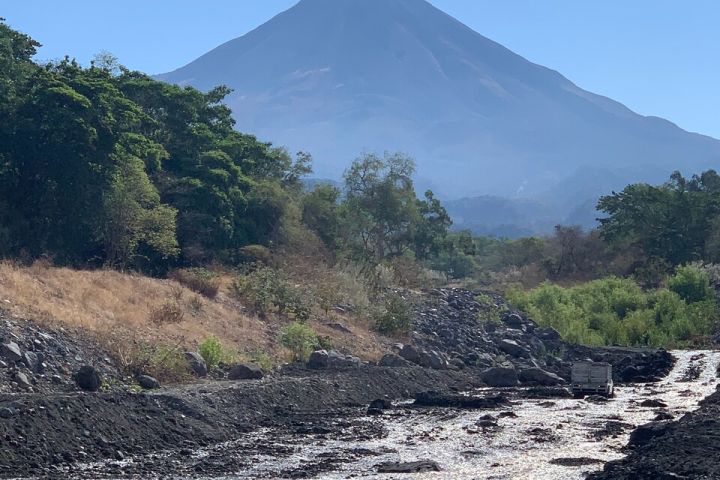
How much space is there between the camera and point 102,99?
34281 millimetres

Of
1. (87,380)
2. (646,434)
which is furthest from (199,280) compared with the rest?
(646,434)

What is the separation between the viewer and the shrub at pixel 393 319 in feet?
124

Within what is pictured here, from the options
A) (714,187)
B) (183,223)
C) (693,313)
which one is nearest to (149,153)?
(183,223)

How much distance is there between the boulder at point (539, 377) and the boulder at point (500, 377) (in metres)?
0.47

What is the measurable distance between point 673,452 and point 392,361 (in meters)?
15.8

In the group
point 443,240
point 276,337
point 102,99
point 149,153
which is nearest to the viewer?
point 276,337

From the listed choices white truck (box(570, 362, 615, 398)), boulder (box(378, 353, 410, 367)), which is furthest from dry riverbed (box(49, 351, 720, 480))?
boulder (box(378, 353, 410, 367))

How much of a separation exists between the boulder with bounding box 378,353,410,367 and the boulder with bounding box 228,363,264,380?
18.7ft

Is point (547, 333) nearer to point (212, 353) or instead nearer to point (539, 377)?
point (539, 377)

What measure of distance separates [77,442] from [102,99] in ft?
62.5

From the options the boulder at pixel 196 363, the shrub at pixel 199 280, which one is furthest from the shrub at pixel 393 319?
the boulder at pixel 196 363

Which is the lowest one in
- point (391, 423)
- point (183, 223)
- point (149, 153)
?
point (391, 423)

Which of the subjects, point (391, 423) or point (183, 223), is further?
point (183, 223)

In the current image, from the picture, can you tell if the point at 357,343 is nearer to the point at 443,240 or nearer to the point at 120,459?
the point at 120,459
